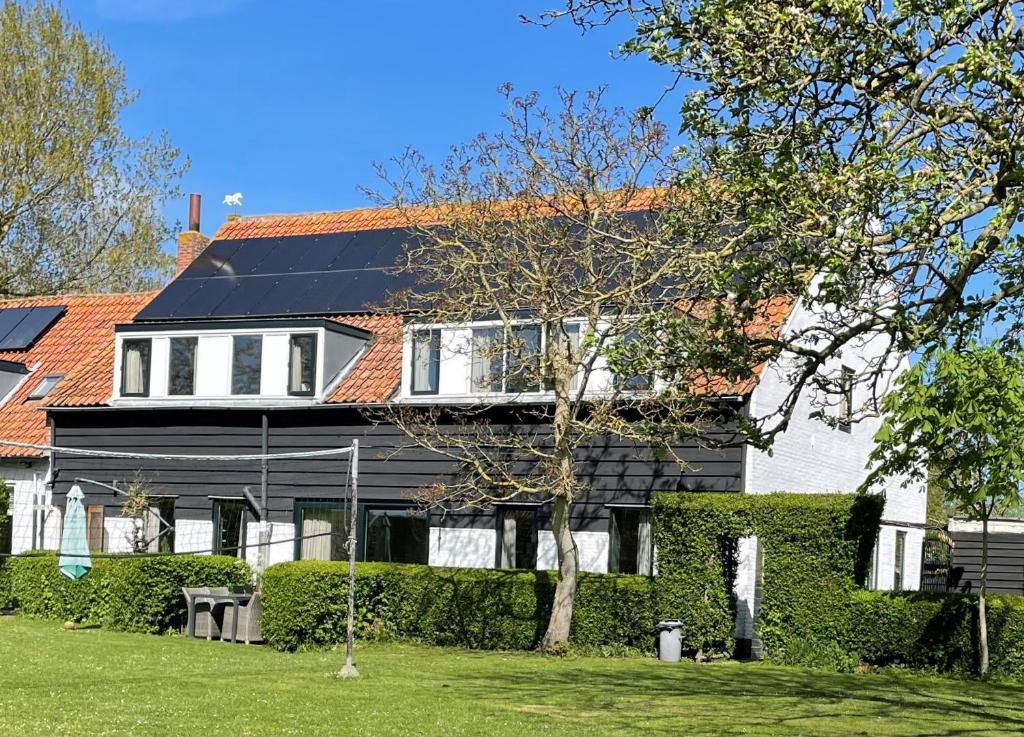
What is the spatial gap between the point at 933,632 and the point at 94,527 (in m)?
16.8

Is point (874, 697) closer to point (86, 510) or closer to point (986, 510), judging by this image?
point (986, 510)

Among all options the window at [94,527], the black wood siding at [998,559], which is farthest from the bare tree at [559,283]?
the black wood siding at [998,559]

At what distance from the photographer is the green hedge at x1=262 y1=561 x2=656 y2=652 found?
22.5 meters

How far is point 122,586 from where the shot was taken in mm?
24250

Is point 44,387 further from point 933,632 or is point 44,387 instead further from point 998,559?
point 998,559

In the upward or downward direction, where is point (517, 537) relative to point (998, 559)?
upward

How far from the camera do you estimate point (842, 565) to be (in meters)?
21.5

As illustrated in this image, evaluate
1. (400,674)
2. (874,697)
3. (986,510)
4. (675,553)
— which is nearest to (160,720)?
(400,674)

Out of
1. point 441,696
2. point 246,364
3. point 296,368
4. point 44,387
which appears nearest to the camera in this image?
point 441,696

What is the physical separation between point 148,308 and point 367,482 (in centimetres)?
697

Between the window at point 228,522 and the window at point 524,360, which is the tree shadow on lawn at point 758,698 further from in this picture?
the window at point 228,522

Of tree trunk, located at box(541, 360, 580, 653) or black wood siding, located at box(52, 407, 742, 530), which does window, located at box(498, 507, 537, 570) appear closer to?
black wood siding, located at box(52, 407, 742, 530)

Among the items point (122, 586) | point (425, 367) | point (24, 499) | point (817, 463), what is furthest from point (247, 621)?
point (817, 463)

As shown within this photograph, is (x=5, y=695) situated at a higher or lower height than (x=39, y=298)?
lower
